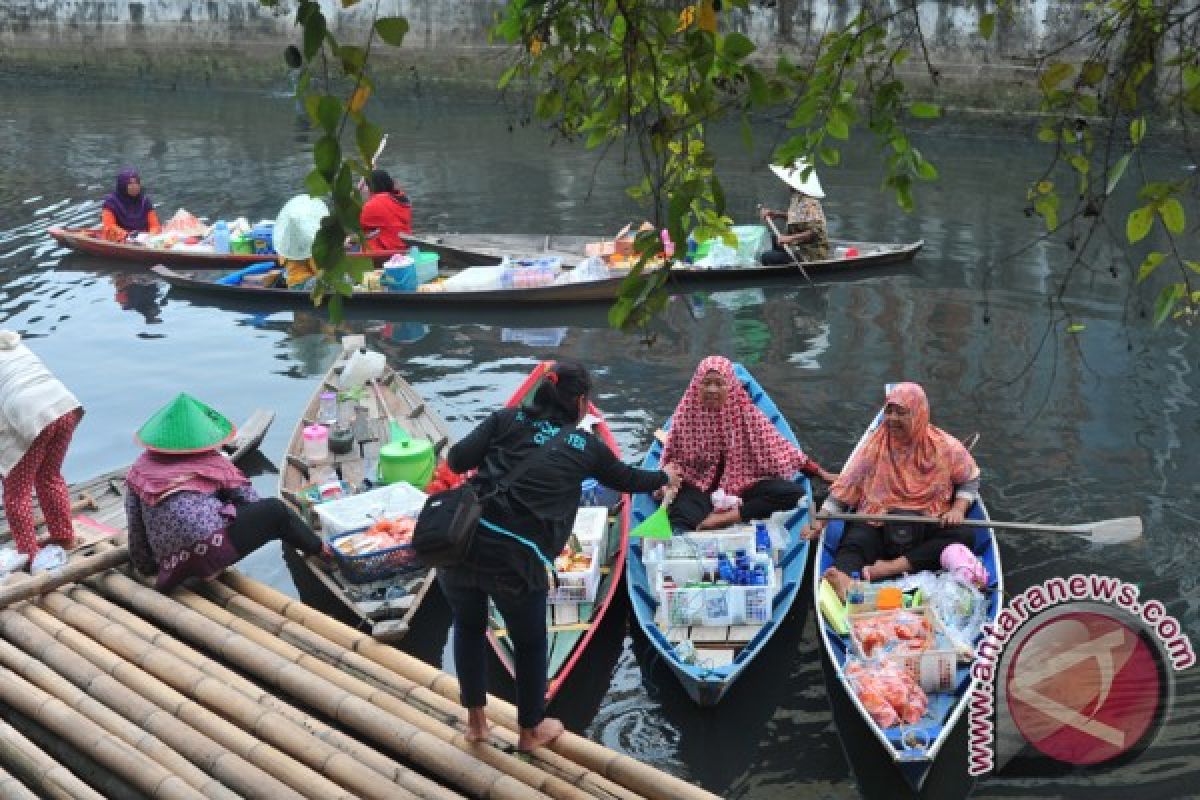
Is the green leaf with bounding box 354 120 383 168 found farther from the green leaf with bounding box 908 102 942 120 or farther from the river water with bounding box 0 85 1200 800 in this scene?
the green leaf with bounding box 908 102 942 120

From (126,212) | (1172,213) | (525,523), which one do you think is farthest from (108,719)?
(126,212)

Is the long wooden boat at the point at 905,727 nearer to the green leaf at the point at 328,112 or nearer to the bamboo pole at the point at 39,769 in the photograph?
the bamboo pole at the point at 39,769

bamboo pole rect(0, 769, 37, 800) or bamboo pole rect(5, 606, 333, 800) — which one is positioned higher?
bamboo pole rect(5, 606, 333, 800)

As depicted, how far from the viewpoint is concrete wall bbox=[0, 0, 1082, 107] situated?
24.3 meters

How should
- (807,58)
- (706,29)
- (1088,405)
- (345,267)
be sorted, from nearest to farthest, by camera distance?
(345,267), (706,29), (1088,405), (807,58)

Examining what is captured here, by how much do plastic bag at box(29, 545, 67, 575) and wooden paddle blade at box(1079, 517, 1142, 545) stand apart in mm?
5500

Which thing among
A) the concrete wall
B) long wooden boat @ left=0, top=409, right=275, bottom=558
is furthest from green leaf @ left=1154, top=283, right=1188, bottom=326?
the concrete wall

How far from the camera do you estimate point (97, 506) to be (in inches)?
315

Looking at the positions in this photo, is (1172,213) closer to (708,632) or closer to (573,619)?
(708,632)

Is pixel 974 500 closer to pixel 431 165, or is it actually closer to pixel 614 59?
pixel 614 59

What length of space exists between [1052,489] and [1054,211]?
5.47m

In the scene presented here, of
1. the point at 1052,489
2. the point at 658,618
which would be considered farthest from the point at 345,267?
the point at 1052,489

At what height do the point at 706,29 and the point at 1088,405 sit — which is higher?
the point at 706,29

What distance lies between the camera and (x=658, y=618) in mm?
6422
